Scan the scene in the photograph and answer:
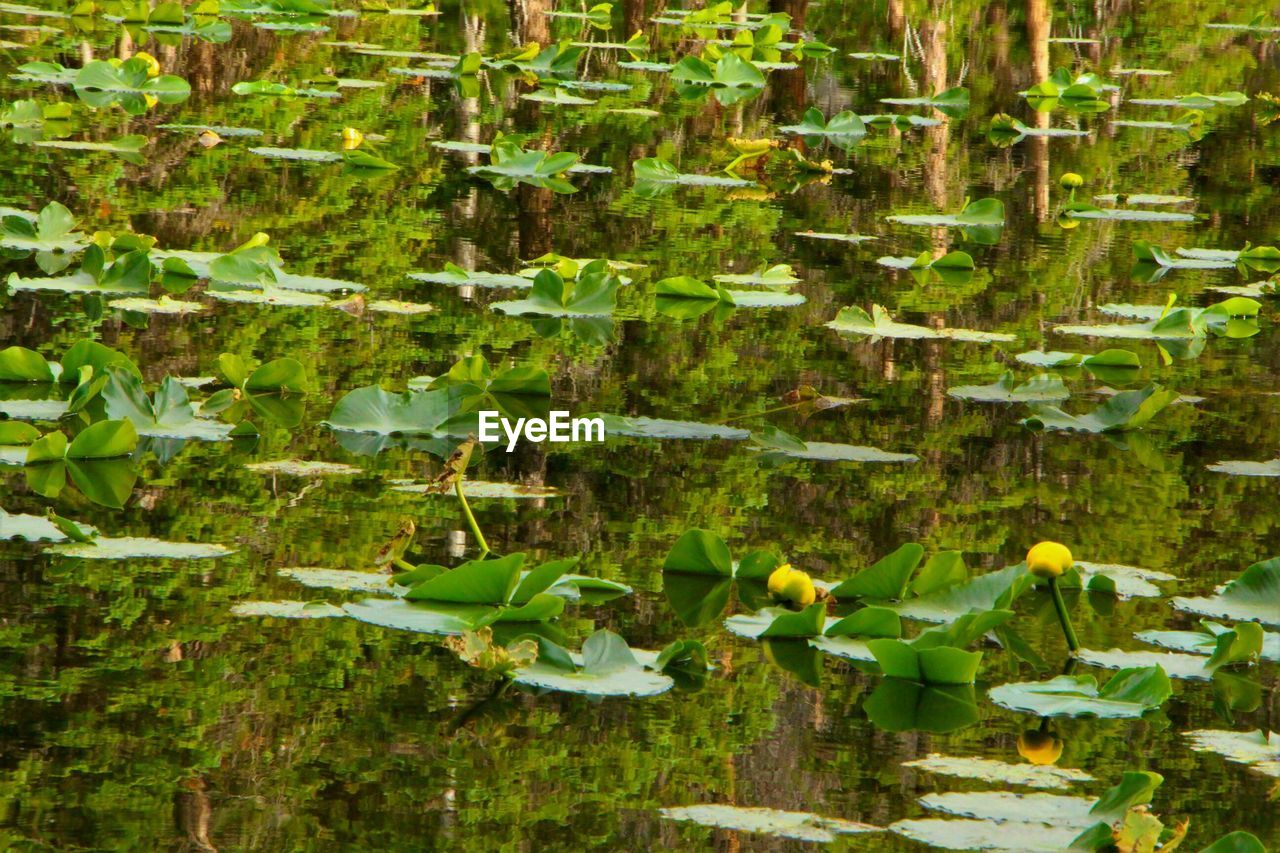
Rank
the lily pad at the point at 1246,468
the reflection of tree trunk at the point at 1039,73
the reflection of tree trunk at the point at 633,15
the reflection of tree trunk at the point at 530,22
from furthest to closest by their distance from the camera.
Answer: the reflection of tree trunk at the point at 633,15 → the reflection of tree trunk at the point at 530,22 → the reflection of tree trunk at the point at 1039,73 → the lily pad at the point at 1246,468

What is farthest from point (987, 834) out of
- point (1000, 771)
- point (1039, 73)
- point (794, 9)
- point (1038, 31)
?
point (794, 9)

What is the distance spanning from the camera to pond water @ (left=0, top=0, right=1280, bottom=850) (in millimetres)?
1723

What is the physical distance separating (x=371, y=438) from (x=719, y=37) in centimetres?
802

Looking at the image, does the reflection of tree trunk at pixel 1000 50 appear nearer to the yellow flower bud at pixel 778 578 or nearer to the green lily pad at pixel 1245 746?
the yellow flower bud at pixel 778 578

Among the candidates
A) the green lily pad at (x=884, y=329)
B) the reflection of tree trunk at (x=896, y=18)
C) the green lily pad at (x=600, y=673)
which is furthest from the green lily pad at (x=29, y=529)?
the reflection of tree trunk at (x=896, y=18)

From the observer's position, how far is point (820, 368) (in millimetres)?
3572

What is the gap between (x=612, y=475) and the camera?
2791 millimetres

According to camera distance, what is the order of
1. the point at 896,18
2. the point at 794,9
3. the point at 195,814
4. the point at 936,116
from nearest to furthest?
the point at 195,814 < the point at 936,116 < the point at 794,9 < the point at 896,18

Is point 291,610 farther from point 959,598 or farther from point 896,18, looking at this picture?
point 896,18

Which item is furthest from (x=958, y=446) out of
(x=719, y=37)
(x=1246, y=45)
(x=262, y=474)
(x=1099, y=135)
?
(x=1246, y=45)

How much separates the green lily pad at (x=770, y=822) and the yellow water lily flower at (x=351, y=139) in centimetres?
432

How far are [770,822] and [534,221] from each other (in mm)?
3329

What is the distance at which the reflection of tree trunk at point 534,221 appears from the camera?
4.52 metres

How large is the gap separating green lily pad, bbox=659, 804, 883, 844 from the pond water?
1cm
